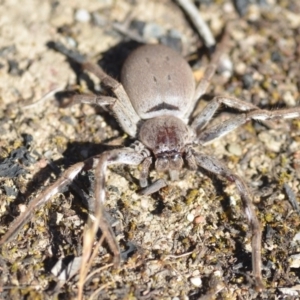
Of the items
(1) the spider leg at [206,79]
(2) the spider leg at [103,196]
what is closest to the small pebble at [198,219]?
(2) the spider leg at [103,196]

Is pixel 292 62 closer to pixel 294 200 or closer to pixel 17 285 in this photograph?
pixel 294 200

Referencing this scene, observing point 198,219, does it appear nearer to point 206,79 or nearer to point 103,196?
point 103,196

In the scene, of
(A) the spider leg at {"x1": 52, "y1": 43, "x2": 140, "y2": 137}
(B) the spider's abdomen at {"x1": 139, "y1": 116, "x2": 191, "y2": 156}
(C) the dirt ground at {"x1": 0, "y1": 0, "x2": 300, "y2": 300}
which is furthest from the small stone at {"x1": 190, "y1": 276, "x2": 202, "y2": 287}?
(A) the spider leg at {"x1": 52, "y1": 43, "x2": 140, "y2": 137}

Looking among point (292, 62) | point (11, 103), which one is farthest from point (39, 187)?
point (292, 62)

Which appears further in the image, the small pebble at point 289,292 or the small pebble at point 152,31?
the small pebble at point 152,31

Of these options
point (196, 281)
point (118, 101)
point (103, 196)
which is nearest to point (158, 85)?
point (118, 101)

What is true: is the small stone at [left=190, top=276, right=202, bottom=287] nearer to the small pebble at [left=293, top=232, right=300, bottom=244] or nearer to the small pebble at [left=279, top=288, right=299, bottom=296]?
the small pebble at [left=279, top=288, right=299, bottom=296]

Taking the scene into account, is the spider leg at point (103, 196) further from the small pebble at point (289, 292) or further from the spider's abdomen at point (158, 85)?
the small pebble at point (289, 292)
